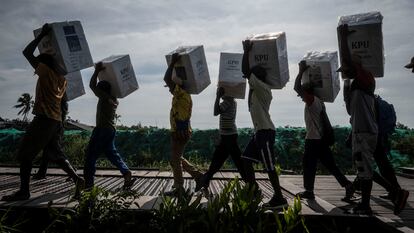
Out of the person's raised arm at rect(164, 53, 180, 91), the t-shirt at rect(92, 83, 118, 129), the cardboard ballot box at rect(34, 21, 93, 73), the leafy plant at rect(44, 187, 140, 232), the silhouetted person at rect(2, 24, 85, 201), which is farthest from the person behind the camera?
the person's raised arm at rect(164, 53, 180, 91)

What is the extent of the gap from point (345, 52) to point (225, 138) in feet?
6.89

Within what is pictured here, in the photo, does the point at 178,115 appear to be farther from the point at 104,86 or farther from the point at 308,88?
the point at 308,88

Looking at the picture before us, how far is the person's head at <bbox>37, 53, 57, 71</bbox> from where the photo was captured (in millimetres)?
4164

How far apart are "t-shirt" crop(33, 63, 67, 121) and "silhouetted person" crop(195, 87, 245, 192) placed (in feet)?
7.21

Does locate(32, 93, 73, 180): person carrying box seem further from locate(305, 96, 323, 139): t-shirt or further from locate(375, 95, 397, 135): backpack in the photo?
locate(375, 95, 397, 135): backpack

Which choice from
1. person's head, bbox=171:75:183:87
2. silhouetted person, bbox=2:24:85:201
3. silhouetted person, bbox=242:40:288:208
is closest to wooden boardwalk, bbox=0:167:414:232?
silhouetted person, bbox=2:24:85:201

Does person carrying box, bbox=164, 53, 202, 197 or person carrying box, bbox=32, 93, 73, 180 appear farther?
person carrying box, bbox=32, 93, 73, 180

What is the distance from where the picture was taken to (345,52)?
3756 mm

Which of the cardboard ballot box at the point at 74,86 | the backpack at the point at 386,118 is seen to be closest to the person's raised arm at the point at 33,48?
the cardboard ballot box at the point at 74,86

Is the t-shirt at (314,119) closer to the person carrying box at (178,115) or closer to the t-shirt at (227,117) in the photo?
the t-shirt at (227,117)

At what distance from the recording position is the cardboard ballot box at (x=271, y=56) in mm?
4055

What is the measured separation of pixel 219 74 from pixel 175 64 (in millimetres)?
676

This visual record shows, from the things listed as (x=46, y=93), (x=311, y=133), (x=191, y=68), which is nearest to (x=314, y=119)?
(x=311, y=133)

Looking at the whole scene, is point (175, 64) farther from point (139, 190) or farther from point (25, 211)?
point (25, 211)
